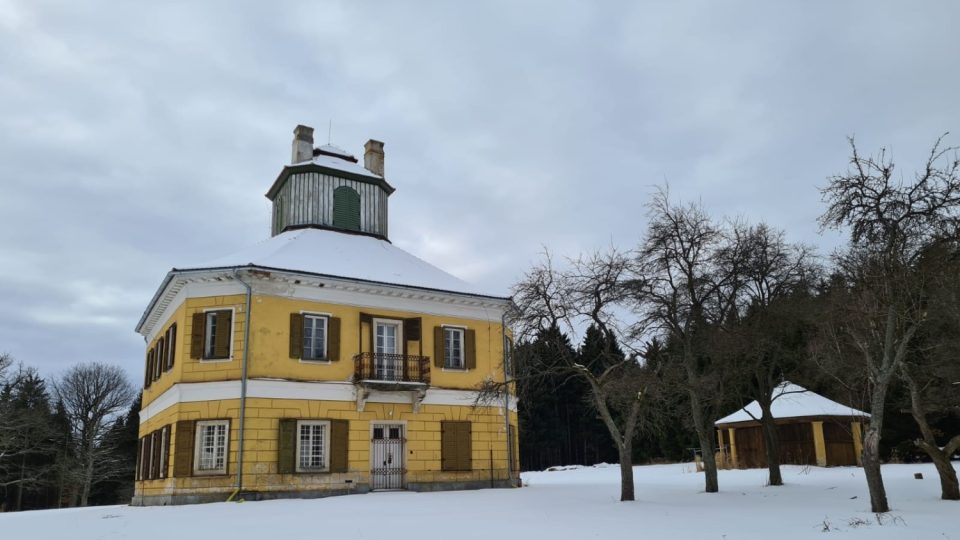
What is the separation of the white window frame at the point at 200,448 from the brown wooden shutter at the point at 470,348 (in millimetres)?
8620

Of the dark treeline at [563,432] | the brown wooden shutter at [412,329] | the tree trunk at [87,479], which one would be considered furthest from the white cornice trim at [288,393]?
the dark treeline at [563,432]

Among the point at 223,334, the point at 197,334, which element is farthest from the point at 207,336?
the point at 223,334

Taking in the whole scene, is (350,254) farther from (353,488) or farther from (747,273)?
(747,273)

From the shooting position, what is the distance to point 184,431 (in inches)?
883

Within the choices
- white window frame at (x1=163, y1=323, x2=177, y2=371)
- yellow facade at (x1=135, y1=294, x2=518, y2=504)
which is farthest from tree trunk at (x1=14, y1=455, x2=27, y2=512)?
white window frame at (x1=163, y1=323, x2=177, y2=371)

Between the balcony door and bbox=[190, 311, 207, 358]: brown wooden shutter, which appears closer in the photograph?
bbox=[190, 311, 207, 358]: brown wooden shutter

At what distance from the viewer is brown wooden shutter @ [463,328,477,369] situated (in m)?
27.0

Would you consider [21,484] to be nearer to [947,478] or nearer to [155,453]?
[155,453]

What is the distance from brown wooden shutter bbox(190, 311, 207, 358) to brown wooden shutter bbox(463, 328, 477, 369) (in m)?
9.09

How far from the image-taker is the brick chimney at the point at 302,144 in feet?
102

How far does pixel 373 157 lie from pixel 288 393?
525 inches

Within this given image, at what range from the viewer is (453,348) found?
27031 millimetres

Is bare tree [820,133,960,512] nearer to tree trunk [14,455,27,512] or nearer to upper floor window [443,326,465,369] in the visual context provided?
upper floor window [443,326,465,369]

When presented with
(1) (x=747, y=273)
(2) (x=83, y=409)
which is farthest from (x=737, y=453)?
(2) (x=83, y=409)
